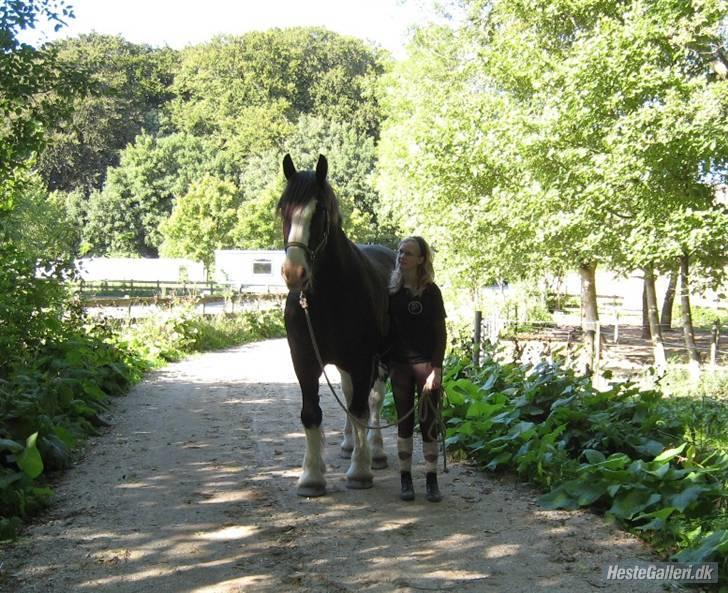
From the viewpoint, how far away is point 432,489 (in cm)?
479

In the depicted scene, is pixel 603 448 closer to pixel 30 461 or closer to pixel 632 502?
pixel 632 502

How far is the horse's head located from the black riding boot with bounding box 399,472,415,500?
1.61 metres

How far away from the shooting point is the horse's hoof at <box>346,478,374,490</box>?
505 centimetres

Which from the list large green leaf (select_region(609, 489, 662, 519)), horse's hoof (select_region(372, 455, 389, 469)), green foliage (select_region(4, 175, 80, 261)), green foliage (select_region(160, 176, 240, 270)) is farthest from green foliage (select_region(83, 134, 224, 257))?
large green leaf (select_region(609, 489, 662, 519))

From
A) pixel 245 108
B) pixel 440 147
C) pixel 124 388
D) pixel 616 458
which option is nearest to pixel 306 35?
pixel 245 108

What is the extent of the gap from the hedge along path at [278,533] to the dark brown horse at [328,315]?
0.38 metres

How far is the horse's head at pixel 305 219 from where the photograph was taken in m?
4.11

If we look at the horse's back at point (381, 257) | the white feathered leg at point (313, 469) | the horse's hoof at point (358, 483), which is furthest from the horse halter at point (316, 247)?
the horse's hoof at point (358, 483)

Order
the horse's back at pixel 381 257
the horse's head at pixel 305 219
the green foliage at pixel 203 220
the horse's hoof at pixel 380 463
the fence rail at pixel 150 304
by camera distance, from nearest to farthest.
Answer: the horse's head at pixel 305 219 < the horse's hoof at pixel 380 463 < the horse's back at pixel 381 257 < the fence rail at pixel 150 304 < the green foliage at pixel 203 220

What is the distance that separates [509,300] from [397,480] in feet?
59.1

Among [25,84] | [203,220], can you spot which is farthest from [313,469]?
[203,220]

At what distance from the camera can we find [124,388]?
9.70 metres

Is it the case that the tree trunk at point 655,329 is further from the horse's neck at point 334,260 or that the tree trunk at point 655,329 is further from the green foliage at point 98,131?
the green foliage at point 98,131

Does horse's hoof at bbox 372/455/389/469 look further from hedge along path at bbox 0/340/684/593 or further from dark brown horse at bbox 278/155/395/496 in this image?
dark brown horse at bbox 278/155/395/496
